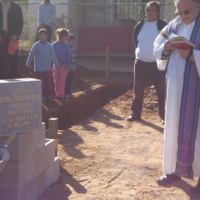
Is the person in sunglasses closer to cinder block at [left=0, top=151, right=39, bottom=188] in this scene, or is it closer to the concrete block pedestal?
the concrete block pedestal

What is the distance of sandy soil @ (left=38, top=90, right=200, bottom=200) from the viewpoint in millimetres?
5273

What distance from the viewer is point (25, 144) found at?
4.87 m

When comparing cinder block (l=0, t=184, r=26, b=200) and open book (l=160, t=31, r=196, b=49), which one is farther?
open book (l=160, t=31, r=196, b=49)

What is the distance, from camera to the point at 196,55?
16.5 ft

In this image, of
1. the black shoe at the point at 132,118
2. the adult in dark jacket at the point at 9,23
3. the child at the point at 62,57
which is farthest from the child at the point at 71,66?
→ the black shoe at the point at 132,118

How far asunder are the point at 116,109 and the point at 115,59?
349 inches

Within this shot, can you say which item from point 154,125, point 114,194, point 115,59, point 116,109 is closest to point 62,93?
point 116,109

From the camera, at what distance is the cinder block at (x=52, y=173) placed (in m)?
5.39

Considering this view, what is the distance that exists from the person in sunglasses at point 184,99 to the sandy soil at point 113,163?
345mm

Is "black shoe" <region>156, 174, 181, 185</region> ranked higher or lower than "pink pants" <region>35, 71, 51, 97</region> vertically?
lower

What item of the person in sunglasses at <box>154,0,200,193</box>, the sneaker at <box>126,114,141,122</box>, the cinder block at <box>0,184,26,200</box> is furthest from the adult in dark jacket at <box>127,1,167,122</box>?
the cinder block at <box>0,184,26,200</box>

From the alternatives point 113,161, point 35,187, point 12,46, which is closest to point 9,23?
point 12,46

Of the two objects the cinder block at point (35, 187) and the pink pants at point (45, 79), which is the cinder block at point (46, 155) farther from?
the pink pants at point (45, 79)

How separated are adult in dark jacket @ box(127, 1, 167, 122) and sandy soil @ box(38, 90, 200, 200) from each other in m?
0.58
